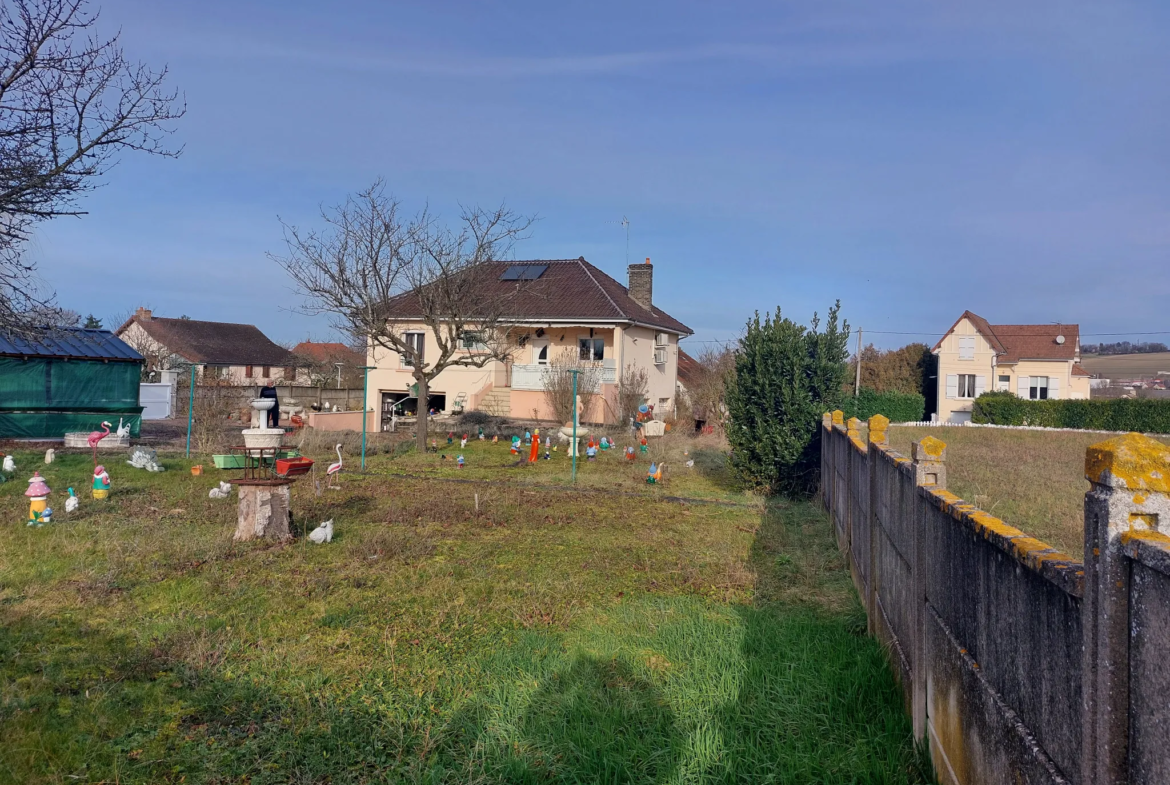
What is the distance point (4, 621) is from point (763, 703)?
5810 millimetres

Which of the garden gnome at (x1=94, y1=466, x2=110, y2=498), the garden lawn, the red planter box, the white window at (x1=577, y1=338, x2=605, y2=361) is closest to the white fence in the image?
the white window at (x1=577, y1=338, x2=605, y2=361)

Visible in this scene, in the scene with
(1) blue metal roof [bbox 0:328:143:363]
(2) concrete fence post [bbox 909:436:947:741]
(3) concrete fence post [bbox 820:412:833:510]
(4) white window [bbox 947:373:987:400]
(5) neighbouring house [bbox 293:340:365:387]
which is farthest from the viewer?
(4) white window [bbox 947:373:987:400]

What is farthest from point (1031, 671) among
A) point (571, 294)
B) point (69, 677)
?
A: point (571, 294)

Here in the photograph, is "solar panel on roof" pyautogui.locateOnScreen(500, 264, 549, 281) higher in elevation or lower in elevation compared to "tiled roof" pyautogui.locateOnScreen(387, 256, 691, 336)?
higher

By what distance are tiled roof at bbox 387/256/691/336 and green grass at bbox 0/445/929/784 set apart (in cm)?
1710

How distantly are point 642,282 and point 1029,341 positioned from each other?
27121 millimetres

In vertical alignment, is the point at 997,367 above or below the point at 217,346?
below

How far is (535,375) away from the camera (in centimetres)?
2838

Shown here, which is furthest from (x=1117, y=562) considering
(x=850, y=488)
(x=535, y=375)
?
(x=535, y=375)

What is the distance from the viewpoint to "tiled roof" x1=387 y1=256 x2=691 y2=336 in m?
27.5

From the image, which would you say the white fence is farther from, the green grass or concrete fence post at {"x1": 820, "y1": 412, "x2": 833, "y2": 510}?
concrete fence post at {"x1": 820, "y1": 412, "x2": 833, "y2": 510}

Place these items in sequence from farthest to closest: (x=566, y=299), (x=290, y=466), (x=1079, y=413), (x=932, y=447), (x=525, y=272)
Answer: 1. (x=1079, y=413)
2. (x=525, y=272)
3. (x=566, y=299)
4. (x=290, y=466)
5. (x=932, y=447)

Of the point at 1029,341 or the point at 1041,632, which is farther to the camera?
the point at 1029,341

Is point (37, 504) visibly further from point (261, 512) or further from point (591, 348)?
point (591, 348)
